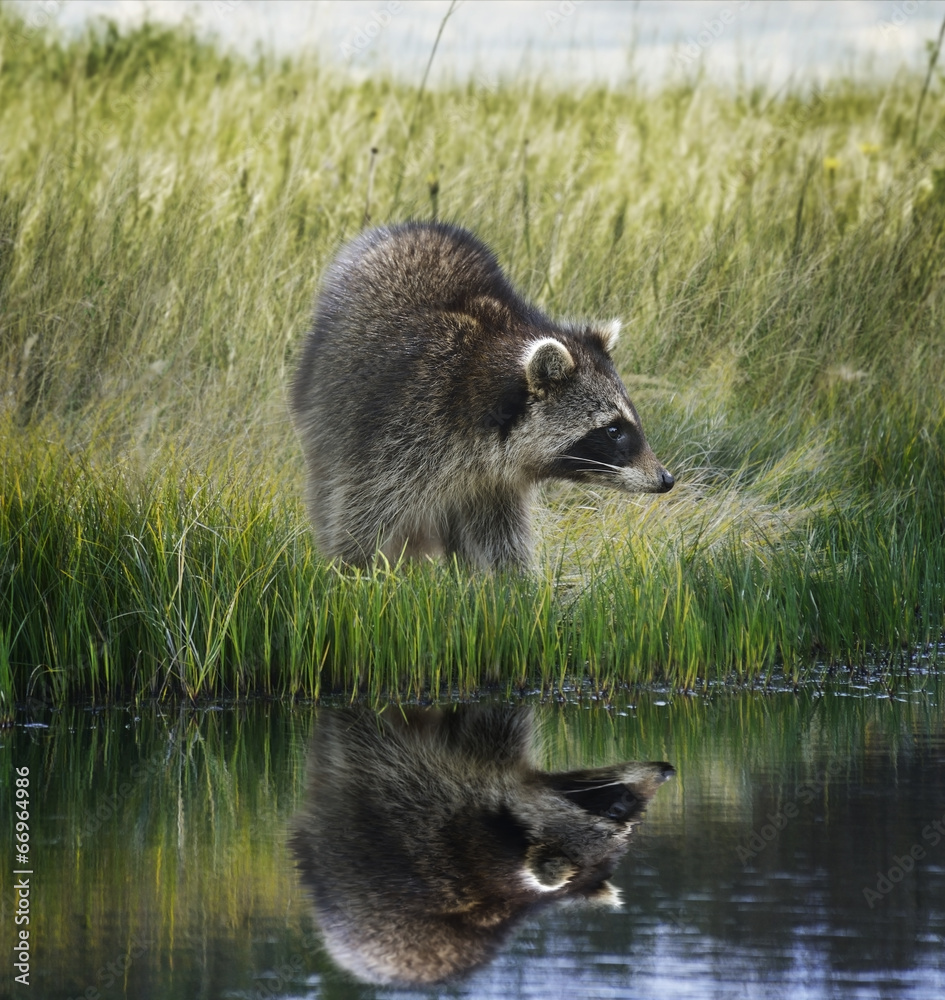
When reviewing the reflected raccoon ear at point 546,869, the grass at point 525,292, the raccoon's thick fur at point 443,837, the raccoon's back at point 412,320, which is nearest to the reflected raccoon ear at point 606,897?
the raccoon's thick fur at point 443,837

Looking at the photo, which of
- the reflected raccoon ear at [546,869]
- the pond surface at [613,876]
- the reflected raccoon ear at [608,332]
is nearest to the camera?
the pond surface at [613,876]

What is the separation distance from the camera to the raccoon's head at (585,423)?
7.09 metres

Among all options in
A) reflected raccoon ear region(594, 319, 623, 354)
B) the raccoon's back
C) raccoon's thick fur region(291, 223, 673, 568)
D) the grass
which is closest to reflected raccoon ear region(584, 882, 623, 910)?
the grass

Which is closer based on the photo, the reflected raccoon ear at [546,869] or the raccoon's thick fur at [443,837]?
the raccoon's thick fur at [443,837]

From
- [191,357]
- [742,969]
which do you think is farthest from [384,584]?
[191,357]

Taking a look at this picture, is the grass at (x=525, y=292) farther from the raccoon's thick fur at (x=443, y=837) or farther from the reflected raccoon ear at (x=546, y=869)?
the reflected raccoon ear at (x=546, y=869)

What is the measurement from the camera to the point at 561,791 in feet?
14.9

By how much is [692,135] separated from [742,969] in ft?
32.3

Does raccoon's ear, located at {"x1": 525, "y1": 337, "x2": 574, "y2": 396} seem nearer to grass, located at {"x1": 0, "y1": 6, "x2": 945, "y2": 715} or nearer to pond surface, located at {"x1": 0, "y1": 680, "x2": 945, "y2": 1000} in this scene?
grass, located at {"x1": 0, "y1": 6, "x2": 945, "y2": 715}

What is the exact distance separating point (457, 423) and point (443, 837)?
129 inches

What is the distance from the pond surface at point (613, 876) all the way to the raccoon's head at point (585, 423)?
1739mm

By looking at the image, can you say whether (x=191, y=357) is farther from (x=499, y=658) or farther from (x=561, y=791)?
(x=561, y=791)

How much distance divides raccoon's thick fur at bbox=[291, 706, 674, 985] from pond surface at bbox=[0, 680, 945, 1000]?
0.24 feet

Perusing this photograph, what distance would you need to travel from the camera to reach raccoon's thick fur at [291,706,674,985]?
353cm
